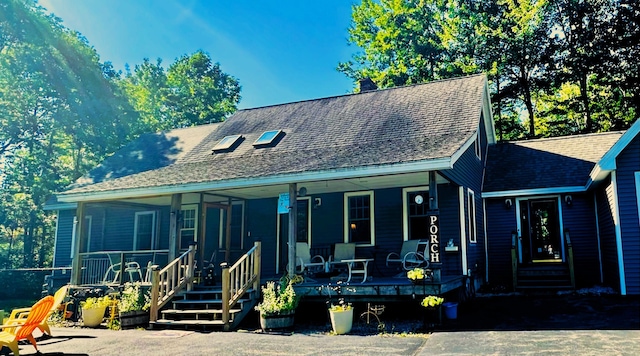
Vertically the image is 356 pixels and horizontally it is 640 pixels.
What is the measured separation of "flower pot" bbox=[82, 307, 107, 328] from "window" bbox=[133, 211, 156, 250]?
5142mm

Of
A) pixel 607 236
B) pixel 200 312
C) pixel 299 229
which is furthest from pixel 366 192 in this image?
pixel 607 236

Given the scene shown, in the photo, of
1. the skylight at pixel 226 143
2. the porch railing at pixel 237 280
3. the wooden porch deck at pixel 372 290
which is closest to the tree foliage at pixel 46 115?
the skylight at pixel 226 143

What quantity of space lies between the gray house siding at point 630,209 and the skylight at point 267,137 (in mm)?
7870

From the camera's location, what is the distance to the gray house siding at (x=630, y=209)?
9.61m

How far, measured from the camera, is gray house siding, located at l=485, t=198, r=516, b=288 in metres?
12.8

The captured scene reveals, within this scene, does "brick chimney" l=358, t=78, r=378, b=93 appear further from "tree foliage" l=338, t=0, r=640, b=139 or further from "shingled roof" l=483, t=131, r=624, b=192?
"tree foliage" l=338, t=0, r=640, b=139

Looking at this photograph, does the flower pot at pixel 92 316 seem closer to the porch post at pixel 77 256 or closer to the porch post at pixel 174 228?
the porch post at pixel 174 228

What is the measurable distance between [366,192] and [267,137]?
10.3ft

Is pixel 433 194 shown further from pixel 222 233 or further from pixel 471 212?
pixel 222 233

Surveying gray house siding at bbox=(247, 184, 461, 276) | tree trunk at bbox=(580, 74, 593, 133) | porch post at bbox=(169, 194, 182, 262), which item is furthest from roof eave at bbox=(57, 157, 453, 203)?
tree trunk at bbox=(580, 74, 593, 133)

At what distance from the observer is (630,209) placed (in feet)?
31.6

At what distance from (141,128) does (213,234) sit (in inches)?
587

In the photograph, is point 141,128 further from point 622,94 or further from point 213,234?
point 622,94

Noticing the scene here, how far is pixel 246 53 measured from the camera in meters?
19.2
